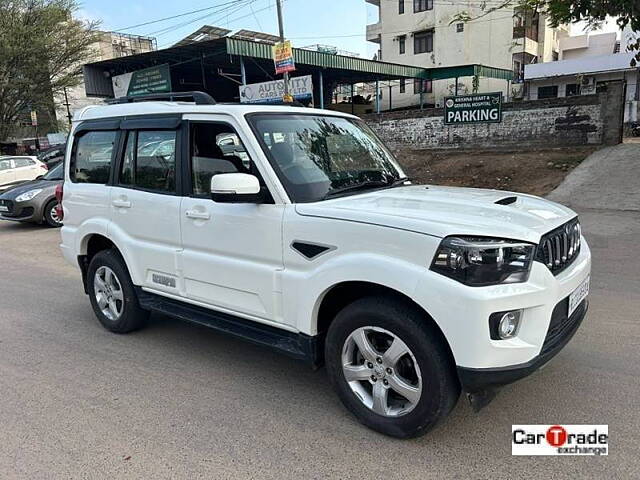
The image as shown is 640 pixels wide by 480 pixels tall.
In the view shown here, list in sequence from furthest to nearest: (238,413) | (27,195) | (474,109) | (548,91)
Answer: (548,91) → (474,109) → (27,195) → (238,413)

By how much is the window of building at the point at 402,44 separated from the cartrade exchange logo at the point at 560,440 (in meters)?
41.6

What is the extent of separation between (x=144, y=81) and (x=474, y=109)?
1639cm

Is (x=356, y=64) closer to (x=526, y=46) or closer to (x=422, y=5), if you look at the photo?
(x=422, y=5)

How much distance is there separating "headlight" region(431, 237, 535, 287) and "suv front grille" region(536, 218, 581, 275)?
178mm

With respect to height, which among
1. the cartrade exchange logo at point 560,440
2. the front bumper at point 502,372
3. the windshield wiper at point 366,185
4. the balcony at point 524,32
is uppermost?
the balcony at point 524,32

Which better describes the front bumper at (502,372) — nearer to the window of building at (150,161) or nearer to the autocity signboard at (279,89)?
the window of building at (150,161)

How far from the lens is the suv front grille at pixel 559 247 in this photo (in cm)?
273

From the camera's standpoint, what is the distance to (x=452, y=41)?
37719 mm

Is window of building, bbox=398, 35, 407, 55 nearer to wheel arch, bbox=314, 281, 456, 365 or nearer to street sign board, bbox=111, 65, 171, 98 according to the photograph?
street sign board, bbox=111, 65, 171, 98

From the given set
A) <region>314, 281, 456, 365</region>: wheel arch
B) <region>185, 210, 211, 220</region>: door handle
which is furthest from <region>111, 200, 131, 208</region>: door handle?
<region>314, 281, 456, 365</region>: wheel arch

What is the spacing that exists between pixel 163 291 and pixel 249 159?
1.43 meters

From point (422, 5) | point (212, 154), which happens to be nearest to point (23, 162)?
point (212, 154)

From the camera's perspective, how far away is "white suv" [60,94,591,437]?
256 cm

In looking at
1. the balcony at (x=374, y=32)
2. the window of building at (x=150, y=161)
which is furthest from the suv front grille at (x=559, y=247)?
the balcony at (x=374, y=32)
